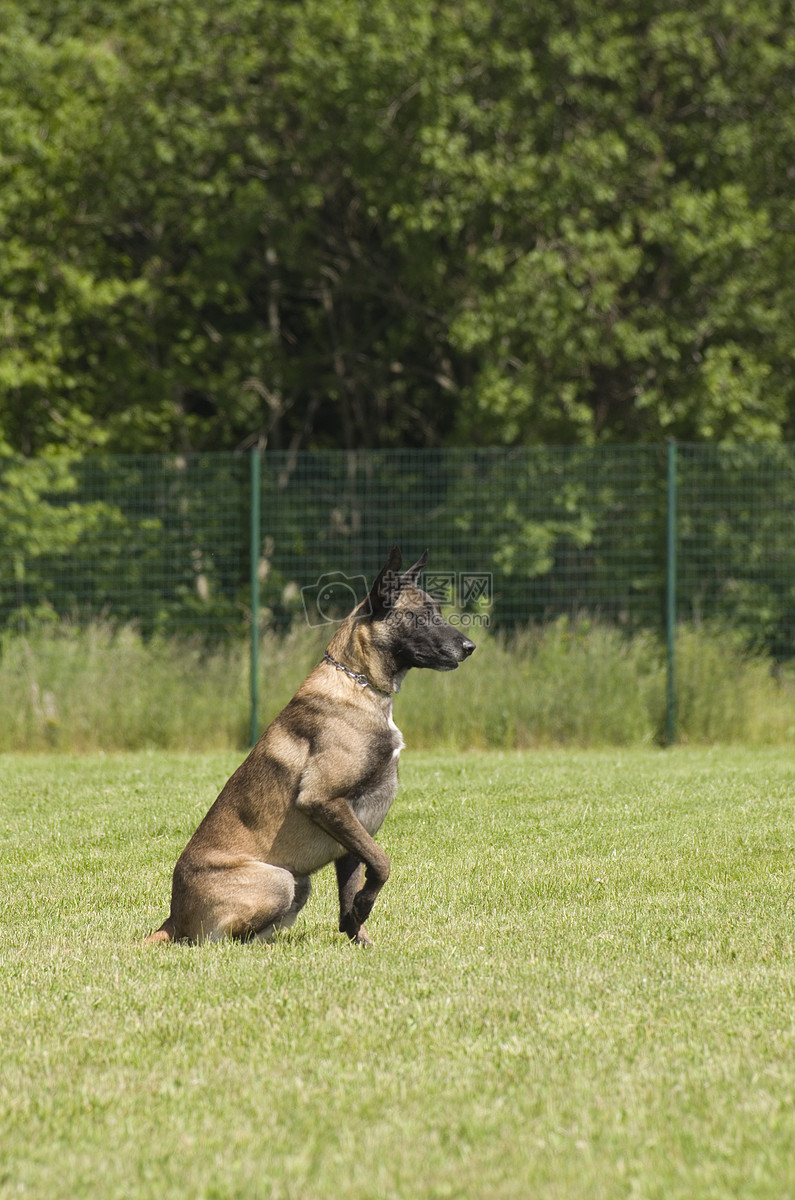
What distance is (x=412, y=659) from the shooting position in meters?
5.86

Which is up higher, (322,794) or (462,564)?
(462,564)

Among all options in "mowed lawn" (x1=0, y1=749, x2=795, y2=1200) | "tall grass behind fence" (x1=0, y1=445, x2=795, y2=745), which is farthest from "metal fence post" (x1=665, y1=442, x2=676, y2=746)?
"mowed lawn" (x1=0, y1=749, x2=795, y2=1200)

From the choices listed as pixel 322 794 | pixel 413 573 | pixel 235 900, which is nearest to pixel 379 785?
pixel 322 794

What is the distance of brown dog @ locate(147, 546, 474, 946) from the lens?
5422 millimetres

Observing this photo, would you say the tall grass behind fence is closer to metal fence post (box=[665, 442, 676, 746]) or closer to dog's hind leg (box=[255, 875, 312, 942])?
metal fence post (box=[665, 442, 676, 746])

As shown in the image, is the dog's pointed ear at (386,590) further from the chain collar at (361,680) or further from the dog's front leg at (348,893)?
the dog's front leg at (348,893)

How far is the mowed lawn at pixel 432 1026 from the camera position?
3.30 meters

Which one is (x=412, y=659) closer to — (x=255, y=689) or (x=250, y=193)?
(x=255, y=689)

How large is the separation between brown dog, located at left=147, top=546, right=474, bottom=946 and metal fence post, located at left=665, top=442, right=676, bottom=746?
665cm

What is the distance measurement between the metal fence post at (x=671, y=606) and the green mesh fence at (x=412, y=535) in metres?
0.15

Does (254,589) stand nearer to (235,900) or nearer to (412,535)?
(412,535)

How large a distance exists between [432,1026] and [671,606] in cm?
839

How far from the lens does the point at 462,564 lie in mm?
14883

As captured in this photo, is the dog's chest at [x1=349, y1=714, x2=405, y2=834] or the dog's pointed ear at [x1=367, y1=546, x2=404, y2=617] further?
the dog's pointed ear at [x1=367, y1=546, x2=404, y2=617]
